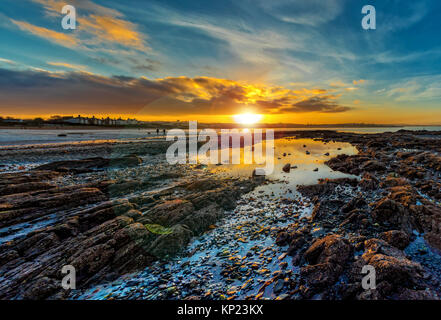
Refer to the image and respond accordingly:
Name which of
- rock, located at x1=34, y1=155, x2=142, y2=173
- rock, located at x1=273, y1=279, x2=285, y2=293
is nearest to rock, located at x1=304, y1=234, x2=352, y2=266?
rock, located at x1=273, y1=279, x2=285, y2=293

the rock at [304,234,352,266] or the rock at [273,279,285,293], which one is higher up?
the rock at [304,234,352,266]

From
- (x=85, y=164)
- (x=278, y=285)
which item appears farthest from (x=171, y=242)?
(x=85, y=164)

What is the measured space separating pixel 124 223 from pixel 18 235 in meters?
4.76

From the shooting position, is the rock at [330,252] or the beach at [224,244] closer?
the beach at [224,244]

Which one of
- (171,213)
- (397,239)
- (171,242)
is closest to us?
(397,239)

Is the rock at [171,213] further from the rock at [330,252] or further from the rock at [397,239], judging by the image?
the rock at [397,239]

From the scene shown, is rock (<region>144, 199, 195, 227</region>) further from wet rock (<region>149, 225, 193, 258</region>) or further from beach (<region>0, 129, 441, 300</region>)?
wet rock (<region>149, 225, 193, 258</region>)

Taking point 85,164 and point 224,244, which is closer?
point 224,244

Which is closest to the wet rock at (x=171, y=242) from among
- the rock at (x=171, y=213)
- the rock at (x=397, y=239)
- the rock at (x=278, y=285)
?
the rock at (x=171, y=213)

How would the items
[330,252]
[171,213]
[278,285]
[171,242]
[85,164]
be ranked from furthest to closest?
[85,164]
[171,213]
[171,242]
[330,252]
[278,285]

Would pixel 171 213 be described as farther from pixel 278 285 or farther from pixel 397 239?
pixel 397 239
